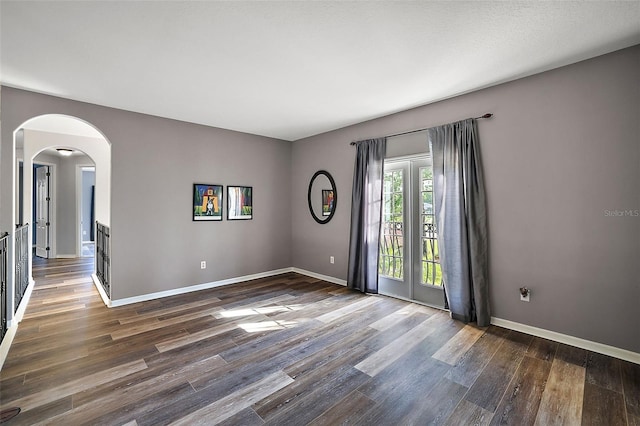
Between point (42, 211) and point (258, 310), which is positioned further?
point (42, 211)

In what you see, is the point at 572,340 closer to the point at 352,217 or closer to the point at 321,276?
the point at 352,217

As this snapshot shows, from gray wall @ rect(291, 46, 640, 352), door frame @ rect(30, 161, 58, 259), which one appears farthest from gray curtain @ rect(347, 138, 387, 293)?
door frame @ rect(30, 161, 58, 259)

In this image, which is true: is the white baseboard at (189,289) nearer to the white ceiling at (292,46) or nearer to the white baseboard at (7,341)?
the white baseboard at (7,341)

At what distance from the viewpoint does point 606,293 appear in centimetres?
259

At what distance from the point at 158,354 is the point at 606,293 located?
13.5 ft

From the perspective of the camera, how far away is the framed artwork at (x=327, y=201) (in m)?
5.11

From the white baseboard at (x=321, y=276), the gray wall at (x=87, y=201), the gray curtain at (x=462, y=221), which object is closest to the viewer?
the gray curtain at (x=462, y=221)

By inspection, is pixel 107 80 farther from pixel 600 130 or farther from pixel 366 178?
pixel 600 130

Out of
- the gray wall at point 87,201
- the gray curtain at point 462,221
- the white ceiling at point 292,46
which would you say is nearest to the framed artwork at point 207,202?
the white ceiling at point 292,46

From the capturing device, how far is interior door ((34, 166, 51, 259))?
7227 mm

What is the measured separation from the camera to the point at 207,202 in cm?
474

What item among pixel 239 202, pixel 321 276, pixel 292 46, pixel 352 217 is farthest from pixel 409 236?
pixel 239 202

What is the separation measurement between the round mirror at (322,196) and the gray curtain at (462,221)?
193 centimetres

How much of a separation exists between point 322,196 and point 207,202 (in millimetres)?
1990
